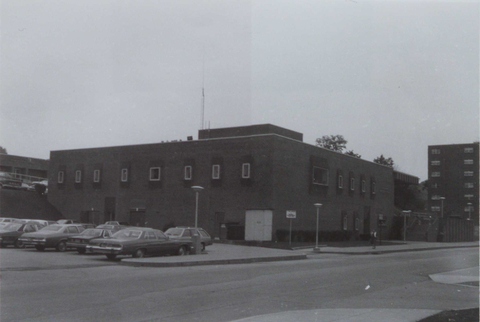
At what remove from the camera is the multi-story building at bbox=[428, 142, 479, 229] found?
109 m

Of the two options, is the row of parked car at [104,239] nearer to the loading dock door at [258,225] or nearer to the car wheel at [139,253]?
the car wheel at [139,253]

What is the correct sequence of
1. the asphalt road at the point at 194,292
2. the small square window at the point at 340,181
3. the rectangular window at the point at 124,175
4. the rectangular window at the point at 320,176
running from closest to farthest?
the asphalt road at the point at 194,292, the rectangular window at the point at 320,176, the rectangular window at the point at 124,175, the small square window at the point at 340,181

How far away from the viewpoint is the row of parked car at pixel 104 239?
2383cm

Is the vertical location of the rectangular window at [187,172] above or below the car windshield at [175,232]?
above

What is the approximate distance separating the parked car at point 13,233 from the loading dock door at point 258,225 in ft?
62.4

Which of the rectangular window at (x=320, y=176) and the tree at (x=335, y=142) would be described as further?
the tree at (x=335, y=142)

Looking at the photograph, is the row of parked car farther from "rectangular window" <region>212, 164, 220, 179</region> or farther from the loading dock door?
"rectangular window" <region>212, 164, 220, 179</region>

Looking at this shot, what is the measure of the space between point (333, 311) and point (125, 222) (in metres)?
42.9

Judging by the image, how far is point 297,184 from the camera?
157 feet

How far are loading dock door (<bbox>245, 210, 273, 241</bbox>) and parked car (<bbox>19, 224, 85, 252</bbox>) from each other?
18902 mm

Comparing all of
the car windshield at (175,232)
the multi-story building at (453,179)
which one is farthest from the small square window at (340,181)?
the multi-story building at (453,179)

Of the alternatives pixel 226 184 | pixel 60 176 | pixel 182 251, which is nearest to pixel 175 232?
pixel 182 251

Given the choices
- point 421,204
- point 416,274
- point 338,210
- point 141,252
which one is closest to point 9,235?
point 141,252

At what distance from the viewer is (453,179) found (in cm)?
11275
